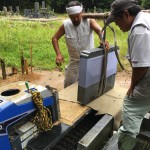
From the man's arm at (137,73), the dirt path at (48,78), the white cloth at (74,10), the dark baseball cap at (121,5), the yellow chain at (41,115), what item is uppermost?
the dark baseball cap at (121,5)

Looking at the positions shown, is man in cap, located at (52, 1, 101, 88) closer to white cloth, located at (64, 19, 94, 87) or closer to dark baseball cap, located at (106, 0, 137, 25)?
white cloth, located at (64, 19, 94, 87)

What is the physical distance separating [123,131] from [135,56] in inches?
37.6

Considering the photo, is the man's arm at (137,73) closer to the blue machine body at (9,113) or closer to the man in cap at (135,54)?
the man in cap at (135,54)

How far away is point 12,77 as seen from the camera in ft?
21.2

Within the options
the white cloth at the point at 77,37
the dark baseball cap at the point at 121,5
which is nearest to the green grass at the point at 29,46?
the white cloth at the point at 77,37

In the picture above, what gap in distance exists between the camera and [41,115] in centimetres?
241

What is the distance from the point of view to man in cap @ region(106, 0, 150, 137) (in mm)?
2070

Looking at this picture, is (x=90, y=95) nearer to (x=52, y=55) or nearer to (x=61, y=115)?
(x=61, y=115)

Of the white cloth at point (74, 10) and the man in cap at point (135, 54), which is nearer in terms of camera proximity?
the man in cap at point (135, 54)

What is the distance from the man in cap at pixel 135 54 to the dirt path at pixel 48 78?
349cm

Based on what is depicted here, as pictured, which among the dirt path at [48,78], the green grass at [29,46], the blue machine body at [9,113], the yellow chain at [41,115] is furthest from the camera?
the green grass at [29,46]

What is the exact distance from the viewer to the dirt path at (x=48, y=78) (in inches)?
244

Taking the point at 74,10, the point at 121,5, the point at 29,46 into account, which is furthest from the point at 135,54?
the point at 29,46

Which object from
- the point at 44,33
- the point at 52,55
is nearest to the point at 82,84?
the point at 52,55
